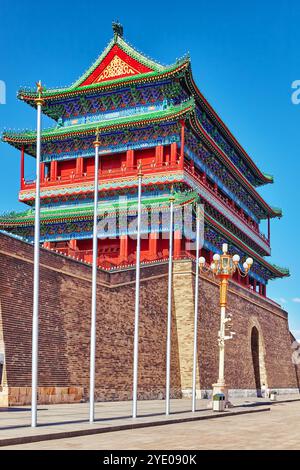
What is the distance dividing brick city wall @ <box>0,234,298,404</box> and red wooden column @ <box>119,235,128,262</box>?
4.46 meters

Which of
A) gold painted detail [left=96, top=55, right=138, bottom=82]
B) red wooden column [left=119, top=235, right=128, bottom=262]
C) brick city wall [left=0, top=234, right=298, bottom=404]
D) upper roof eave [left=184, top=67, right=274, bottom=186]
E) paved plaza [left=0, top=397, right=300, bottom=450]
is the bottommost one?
paved plaza [left=0, top=397, right=300, bottom=450]

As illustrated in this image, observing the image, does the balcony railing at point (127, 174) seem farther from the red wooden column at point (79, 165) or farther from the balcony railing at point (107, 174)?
the red wooden column at point (79, 165)

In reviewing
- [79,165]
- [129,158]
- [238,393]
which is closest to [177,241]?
[129,158]

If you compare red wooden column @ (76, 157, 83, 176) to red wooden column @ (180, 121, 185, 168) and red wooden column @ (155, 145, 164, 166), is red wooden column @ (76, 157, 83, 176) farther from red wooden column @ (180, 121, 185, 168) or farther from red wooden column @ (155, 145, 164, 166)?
red wooden column @ (180, 121, 185, 168)

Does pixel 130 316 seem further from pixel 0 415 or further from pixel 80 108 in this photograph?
pixel 80 108

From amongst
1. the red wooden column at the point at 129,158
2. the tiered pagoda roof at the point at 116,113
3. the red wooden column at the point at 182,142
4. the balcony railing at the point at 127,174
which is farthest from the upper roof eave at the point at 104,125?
the balcony railing at the point at 127,174

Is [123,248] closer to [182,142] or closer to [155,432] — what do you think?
[182,142]

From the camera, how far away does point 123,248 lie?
118ft

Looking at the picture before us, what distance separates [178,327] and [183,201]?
640cm

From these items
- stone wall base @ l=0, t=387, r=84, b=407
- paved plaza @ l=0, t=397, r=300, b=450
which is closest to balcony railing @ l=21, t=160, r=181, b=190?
stone wall base @ l=0, t=387, r=84, b=407

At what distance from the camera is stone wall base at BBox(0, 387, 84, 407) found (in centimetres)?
1914

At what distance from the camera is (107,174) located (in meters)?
37.2

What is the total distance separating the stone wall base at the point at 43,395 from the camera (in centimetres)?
1914
